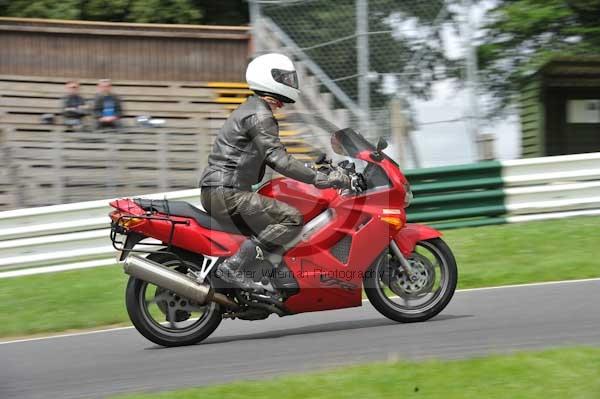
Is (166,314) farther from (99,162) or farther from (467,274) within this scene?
(99,162)

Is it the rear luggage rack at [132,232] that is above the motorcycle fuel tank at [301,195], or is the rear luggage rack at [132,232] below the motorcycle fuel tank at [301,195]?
below

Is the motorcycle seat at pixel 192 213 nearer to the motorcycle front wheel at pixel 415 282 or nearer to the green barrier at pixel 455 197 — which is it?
the motorcycle front wheel at pixel 415 282

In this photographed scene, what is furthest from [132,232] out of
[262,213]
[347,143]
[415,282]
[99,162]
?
[99,162]

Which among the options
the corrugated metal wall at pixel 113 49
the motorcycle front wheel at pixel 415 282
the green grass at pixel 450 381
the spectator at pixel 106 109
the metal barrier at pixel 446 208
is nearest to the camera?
the green grass at pixel 450 381

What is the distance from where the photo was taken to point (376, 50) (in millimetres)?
13102

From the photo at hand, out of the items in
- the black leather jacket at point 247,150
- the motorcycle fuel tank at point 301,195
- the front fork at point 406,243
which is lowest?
the front fork at point 406,243

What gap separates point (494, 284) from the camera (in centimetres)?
927

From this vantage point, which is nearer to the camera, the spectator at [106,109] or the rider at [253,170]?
the rider at [253,170]

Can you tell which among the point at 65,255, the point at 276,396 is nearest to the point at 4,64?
the point at 65,255

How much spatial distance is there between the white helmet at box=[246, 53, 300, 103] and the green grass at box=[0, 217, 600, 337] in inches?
108

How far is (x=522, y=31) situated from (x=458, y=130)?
306 inches

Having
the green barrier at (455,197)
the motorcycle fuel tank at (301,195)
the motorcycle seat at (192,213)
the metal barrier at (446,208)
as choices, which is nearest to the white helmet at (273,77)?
the motorcycle fuel tank at (301,195)

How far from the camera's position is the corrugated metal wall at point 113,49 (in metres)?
21.2

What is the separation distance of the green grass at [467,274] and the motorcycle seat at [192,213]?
1864mm
